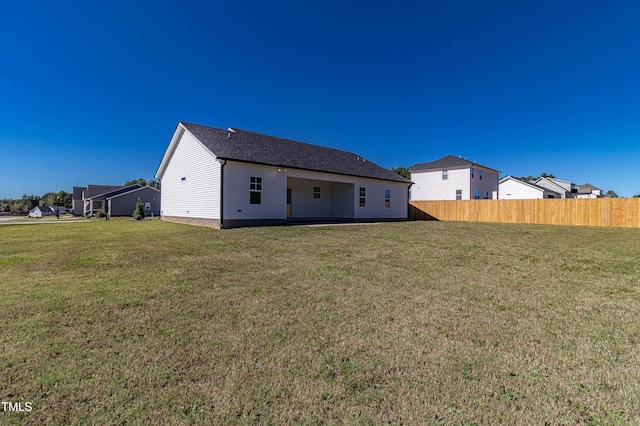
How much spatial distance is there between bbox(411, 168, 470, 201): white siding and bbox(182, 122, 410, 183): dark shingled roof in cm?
1147

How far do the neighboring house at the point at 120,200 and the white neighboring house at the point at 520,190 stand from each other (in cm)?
4632

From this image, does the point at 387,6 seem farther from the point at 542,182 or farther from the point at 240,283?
the point at 542,182

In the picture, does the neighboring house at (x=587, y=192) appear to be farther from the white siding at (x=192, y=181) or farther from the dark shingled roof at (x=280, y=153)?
the white siding at (x=192, y=181)

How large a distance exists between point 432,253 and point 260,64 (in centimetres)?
1541

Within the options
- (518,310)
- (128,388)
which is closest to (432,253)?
(518,310)

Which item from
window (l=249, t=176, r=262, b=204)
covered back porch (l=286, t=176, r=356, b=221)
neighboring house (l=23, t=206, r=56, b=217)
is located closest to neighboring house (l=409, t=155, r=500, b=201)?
covered back porch (l=286, t=176, r=356, b=221)

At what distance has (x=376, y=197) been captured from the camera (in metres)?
20.7

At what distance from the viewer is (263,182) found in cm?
1473

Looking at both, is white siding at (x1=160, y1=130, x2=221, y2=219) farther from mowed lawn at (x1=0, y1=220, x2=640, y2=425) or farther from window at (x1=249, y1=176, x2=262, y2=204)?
mowed lawn at (x1=0, y1=220, x2=640, y2=425)

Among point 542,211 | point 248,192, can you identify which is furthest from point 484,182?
point 248,192

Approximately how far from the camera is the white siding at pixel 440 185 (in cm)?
2923

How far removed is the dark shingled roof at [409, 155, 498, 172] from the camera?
29.6 m

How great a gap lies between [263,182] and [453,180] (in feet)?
77.4

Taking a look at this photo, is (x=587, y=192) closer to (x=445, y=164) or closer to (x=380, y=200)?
(x=445, y=164)
